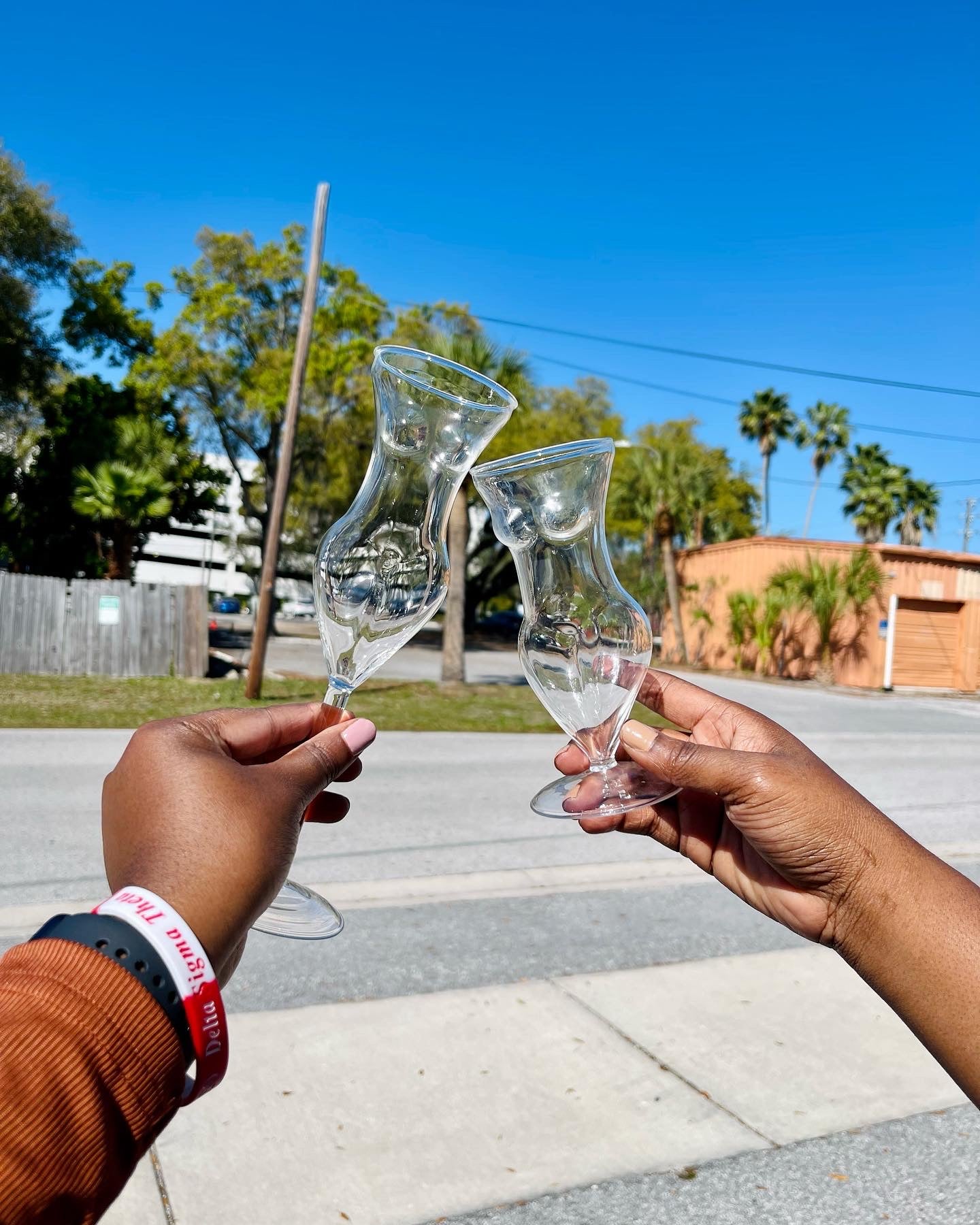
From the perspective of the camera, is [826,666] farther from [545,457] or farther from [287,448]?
[545,457]

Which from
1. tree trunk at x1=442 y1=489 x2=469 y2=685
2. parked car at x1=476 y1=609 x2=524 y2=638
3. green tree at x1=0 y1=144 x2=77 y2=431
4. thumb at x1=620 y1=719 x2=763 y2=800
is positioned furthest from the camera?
parked car at x1=476 y1=609 x2=524 y2=638

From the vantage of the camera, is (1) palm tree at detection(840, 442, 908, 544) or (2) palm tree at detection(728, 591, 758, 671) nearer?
(2) palm tree at detection(728, 591, 758, 671)

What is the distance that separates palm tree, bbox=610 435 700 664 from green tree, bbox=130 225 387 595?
26.6 ft

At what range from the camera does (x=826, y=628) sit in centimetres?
2530

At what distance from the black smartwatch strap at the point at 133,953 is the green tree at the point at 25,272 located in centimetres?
2834

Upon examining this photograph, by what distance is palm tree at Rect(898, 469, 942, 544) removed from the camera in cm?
4303

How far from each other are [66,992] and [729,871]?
1.30m

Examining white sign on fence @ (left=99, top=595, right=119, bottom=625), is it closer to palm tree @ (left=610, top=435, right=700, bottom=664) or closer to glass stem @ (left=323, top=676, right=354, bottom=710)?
palm tree @ (left=610, top=435, right=700, bottom=664)

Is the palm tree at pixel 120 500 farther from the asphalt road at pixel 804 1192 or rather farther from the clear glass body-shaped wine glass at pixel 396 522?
the clear glass body-shaped wine glass at pixel 396 522

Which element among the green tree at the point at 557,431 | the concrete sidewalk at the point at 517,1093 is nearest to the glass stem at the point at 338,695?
the concrete sidewalk at the point at 517,1093

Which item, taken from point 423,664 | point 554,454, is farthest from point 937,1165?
point 423,664

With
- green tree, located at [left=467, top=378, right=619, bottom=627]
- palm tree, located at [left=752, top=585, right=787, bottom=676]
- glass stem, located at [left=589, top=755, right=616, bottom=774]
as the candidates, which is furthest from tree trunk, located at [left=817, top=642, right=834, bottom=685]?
glass stem, located at [left=589, top=755, right=616, bottom=774]

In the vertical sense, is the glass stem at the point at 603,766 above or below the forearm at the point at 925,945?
above

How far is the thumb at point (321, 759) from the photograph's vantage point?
1.28m
